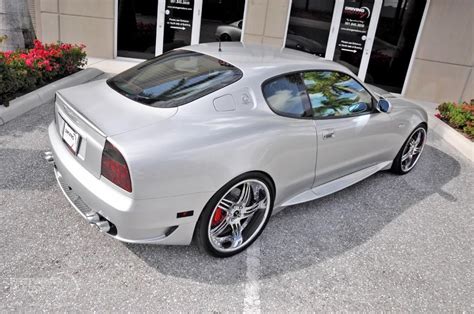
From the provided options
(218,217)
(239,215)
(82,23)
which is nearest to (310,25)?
(82,23)

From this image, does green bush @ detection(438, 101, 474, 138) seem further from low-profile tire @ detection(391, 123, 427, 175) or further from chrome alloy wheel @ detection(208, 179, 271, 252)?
chrome alloy wheel @ detection(208, 179, 271, 252)

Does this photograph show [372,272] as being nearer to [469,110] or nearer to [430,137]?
[430,137]

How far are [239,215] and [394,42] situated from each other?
24.6 ft

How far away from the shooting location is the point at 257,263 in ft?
10.0

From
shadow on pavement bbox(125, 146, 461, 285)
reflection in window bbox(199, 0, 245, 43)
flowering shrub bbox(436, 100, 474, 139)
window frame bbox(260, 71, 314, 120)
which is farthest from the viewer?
reflection in window bbox(199, 0, 245, 43)

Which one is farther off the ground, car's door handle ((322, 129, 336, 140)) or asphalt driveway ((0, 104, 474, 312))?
car's door handle ((322, 129, 336, 140))

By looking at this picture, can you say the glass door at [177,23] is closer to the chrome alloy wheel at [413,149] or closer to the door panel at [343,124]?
the chrome alloy wheel at [413,149]

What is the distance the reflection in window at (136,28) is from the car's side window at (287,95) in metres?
6.72

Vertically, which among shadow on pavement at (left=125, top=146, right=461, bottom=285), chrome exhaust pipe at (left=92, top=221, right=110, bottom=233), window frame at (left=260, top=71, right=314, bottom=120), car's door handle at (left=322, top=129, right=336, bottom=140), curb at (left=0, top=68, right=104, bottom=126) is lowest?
shadow on pavement at (left=125, top=146, right=461, bottom=285)

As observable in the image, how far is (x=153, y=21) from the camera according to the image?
30.2 feet

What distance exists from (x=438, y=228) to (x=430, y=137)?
124 inches

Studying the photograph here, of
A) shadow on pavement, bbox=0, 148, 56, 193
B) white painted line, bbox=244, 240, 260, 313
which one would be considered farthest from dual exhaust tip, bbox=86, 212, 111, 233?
shadow on pavement, bbox=0, 148, 56, 193

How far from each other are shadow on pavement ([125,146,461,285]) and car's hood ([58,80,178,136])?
39.3 inches

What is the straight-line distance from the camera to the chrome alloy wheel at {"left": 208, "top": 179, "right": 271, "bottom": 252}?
119 inches
